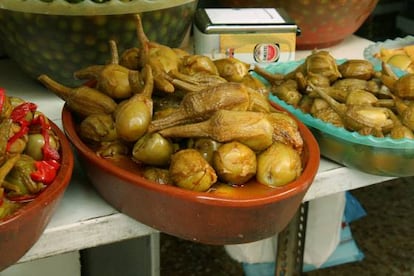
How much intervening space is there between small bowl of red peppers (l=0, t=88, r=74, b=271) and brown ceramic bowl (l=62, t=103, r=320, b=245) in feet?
0.14

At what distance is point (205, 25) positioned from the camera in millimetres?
995

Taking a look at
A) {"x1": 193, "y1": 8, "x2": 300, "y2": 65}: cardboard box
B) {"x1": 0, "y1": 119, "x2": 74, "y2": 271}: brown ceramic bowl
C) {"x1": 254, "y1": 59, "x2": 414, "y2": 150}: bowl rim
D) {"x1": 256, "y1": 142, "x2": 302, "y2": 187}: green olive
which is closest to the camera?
{"x1": 0, "y1": 119, "x2": 74, "y2": 271}: brown ceramic bowl

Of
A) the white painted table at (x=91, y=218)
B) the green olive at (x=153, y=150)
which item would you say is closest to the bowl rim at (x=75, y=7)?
the white painted table at (x=91, y=218)

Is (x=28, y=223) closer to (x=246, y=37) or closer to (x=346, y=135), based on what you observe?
(x=346, y=135)

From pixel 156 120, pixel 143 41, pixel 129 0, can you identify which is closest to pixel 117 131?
pixel 156 120

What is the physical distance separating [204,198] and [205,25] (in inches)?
17.6

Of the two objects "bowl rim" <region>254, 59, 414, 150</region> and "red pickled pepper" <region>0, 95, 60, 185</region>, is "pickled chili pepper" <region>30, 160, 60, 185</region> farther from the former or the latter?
"bowl rim" <region>254, 59, 414, 150</region>

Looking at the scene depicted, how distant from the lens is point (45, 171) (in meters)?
0.62

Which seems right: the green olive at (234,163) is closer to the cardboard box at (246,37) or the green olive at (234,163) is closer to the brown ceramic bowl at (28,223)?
the brown ceramic bowl at (28,223)

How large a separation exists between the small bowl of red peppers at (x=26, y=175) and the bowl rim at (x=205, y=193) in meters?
0.02

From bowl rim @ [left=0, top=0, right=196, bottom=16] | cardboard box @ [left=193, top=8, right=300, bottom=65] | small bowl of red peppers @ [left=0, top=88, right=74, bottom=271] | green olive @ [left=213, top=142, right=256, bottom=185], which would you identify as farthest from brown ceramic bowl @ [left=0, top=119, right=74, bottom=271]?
cardboard box @ [left=193, top=8, right=300, bottom=65]

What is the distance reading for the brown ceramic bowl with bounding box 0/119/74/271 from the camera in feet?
1.83

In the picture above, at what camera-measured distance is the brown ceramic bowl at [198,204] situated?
625 millimetres

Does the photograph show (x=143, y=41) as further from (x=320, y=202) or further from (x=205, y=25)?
(x=320, y=202)
